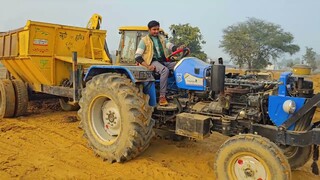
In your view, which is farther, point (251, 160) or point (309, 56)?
point (309, 56)

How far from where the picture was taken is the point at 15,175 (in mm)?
4047

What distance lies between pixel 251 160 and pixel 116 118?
2170 millimetres

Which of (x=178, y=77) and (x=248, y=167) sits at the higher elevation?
(x=178, y=77)

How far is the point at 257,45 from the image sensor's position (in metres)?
33.8

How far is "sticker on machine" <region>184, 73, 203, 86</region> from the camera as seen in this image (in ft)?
14.8

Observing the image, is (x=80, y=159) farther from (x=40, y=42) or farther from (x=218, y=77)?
(x=40, y=42)

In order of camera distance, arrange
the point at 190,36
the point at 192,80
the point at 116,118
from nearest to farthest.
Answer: the point at 192,80, the point at 116,118, the point at 190,36

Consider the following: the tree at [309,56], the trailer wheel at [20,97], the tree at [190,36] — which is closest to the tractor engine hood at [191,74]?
the trailer wheel at [20,97]

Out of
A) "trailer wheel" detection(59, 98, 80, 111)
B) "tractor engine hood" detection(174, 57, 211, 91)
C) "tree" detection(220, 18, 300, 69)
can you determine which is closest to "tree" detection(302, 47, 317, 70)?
"tree" detection(220, 18, 300, 69)

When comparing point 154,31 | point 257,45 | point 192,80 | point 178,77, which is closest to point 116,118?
point 178,77

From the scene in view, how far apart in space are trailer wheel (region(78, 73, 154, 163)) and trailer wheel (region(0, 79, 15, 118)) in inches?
117

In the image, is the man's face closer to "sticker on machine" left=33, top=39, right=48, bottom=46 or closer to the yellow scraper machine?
the yellow scraper machine

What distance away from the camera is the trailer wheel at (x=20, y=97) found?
7.35 meters

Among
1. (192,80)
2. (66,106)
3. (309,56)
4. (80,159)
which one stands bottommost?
(80,159)
